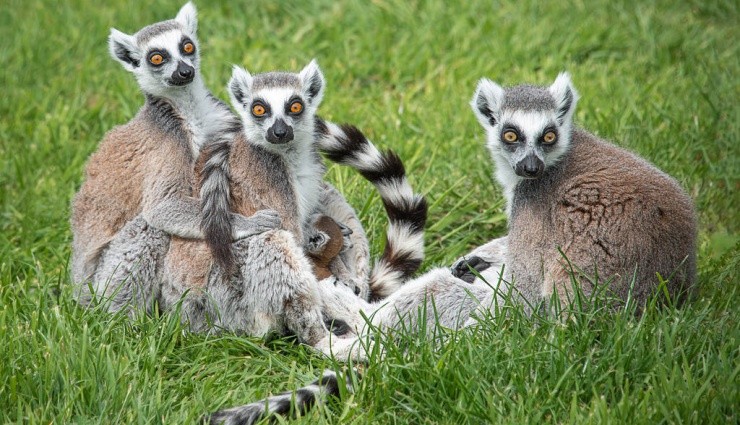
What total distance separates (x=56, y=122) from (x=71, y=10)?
96.9 inches

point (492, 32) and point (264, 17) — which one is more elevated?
point (492, 32)

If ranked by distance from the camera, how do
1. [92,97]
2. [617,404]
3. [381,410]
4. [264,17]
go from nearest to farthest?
[617,404], [381,410], [92,97], [264,17]

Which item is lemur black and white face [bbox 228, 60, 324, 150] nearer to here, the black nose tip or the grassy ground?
the grassy ground

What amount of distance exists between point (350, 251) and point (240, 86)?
3.81 feet

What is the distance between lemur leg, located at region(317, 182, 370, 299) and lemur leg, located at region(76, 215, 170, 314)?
3.32ft

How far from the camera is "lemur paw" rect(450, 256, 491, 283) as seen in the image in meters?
5.08

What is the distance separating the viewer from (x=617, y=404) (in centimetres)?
353

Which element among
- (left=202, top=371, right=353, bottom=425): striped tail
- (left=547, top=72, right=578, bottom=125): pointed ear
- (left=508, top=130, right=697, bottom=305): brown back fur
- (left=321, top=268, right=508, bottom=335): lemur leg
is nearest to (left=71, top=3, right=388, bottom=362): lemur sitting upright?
(left=321, top=268, right=508, bottom=335): lemur leg

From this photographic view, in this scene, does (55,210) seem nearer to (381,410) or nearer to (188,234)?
(188,234)

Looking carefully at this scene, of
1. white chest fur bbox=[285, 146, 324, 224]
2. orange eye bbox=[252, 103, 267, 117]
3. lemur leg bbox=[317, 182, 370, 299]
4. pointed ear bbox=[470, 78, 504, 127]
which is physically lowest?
lemur leg bbox=[317, 182, 370, 299]

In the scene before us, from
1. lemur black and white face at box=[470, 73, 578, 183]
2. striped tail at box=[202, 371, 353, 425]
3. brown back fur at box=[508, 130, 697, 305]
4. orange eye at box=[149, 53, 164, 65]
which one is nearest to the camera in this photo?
striped tail at box=[202, 371, 353, 425]

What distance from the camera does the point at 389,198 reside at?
5.14m

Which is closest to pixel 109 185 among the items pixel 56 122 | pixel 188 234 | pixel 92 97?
pixel 188 234

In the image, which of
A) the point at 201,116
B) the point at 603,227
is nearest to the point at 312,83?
the point at 201,116
